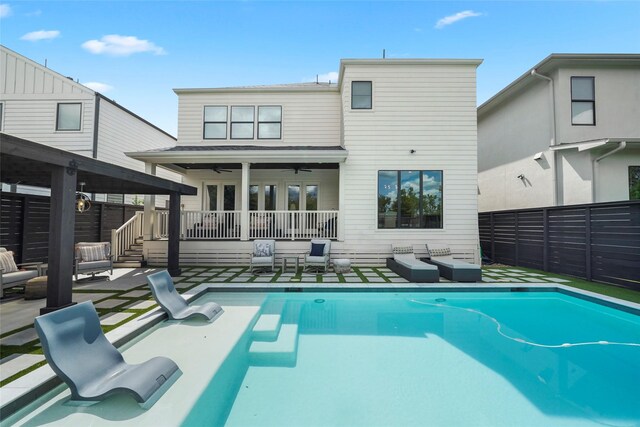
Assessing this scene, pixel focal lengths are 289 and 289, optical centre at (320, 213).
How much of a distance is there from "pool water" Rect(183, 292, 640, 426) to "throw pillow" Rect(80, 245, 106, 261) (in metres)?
5.43

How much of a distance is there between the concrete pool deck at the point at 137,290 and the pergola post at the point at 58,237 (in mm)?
477

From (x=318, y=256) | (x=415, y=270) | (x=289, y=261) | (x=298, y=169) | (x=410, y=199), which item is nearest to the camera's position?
(x=415, y=270)

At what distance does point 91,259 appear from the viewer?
25.8 feet

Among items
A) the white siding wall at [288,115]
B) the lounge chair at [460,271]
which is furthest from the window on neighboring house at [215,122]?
the lounge chair at [460,271]

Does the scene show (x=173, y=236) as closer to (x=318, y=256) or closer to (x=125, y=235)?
(x=125, y=235)

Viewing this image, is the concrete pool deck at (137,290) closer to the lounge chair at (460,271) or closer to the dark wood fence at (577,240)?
the lounge chair at (460,271)

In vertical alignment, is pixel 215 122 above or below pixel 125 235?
above

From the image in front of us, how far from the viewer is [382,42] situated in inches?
470

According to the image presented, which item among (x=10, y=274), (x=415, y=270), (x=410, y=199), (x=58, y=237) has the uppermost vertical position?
(x=410, y=199)

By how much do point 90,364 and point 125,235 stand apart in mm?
8976

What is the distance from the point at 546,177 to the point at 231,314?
11774mm

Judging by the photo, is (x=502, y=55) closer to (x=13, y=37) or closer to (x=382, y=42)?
(x=382, y=42)

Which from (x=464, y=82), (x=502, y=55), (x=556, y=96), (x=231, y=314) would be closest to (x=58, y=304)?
(x=231, y=314)

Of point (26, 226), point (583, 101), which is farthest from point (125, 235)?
point (583, 101)
